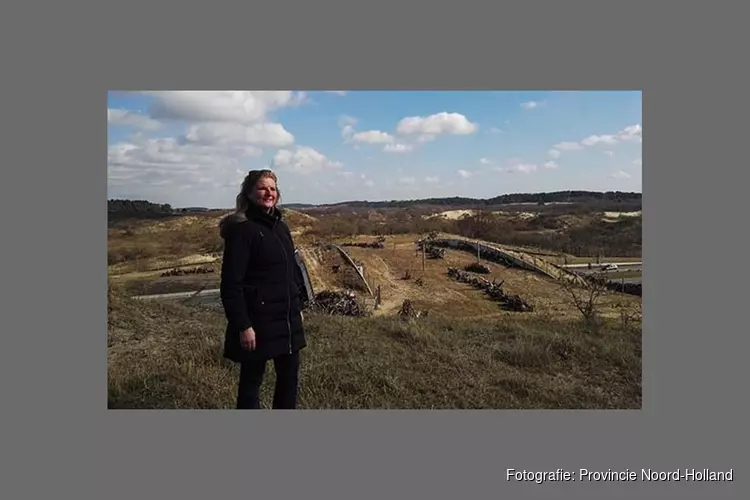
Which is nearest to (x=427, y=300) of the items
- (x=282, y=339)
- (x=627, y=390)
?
(x=627, y=390)

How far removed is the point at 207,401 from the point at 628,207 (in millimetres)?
3848

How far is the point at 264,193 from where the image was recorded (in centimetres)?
352

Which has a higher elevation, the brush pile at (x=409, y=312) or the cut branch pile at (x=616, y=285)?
the cut branch pile at (x=616, y=285)

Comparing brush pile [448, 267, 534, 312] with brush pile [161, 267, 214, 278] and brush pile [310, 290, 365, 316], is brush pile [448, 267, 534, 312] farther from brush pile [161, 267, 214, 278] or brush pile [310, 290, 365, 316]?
brush pile [161, 267, 214, 278]

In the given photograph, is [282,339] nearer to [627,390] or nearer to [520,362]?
[520,362]

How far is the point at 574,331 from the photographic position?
520 cm

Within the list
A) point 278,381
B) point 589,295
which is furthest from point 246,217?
point 589,295

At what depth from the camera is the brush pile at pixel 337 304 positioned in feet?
17.8

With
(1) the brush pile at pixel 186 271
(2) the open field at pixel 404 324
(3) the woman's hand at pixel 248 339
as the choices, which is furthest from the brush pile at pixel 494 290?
(3) the woman's hand at pixel 248 339

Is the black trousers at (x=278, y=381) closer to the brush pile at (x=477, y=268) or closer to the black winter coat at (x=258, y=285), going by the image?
the black winter coat at (x=258, y=285)

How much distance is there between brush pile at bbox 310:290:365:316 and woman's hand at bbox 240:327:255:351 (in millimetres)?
2068

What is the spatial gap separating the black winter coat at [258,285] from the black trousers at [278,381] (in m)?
0.10

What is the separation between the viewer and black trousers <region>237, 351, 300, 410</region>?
3559 millimetres

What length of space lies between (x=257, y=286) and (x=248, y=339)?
307 mm
